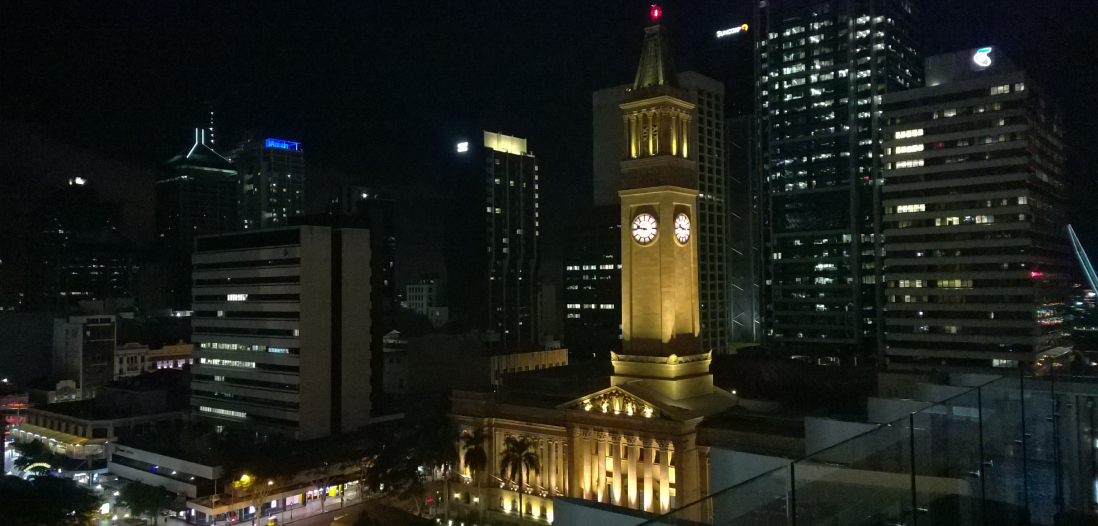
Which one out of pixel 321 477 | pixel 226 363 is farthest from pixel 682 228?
pixel 226 363

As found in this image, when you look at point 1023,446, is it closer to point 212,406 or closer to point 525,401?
point 525,401

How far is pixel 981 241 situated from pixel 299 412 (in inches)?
3133

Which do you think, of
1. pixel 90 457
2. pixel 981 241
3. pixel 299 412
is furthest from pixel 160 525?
pixel 981 241

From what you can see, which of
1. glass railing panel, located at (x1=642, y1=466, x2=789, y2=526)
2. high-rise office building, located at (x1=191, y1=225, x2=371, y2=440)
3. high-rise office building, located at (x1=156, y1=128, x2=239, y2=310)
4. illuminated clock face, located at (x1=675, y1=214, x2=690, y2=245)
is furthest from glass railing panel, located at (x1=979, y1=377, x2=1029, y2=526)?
high-rise office building, located at (x1=156, y1=128, x2=239, y2=310)

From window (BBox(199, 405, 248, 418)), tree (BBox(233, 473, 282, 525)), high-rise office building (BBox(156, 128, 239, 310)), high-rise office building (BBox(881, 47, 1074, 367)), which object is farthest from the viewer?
high-rise office building (BBox(156, 128, 239, 310))

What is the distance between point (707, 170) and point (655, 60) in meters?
75.7

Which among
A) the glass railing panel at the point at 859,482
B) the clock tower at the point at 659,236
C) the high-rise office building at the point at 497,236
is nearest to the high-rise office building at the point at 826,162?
the high-rise office building at the point at 497,236

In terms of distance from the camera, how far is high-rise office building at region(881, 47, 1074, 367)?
3260 inches

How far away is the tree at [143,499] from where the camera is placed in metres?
52.7

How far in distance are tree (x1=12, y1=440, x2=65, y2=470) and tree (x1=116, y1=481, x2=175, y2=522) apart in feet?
56.6

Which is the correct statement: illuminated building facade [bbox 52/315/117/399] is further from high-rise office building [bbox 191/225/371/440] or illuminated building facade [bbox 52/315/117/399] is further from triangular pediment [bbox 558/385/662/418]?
triangular pediment [bbox 558/385/662/418]

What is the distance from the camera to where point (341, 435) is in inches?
2694

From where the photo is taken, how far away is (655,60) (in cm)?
5522

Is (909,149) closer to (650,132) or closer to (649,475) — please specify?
(650,132)
